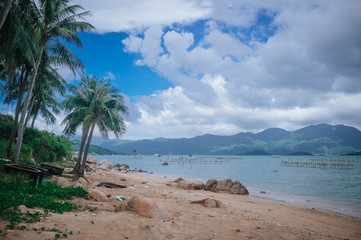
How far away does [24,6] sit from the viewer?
11016mm

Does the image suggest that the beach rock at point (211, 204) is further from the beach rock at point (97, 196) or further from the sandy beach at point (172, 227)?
the beach rock at point (97, 196)

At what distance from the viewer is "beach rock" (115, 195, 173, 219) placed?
729 centimetres

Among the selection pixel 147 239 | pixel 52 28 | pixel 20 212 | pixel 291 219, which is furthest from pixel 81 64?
pixel 291 219

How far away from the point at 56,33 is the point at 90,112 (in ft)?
21.2

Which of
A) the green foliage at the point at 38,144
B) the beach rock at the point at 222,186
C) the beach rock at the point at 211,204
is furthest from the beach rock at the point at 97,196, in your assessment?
the green foliage at the point at 38,144

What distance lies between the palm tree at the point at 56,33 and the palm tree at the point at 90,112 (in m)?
2.63

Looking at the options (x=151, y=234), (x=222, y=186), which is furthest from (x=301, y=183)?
(x=151, y=234)

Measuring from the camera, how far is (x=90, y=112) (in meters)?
16.9

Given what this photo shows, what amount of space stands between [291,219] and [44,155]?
2448 cm

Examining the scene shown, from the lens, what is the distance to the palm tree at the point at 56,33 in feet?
41.8

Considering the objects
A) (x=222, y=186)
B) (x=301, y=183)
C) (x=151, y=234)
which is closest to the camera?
(x=151, y=234)

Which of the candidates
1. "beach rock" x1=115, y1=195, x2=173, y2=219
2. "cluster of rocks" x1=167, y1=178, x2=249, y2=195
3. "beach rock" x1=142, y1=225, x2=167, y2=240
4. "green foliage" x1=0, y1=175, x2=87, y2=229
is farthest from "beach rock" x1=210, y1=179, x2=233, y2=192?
"beach rock" x1=142, y1=225, x2=167, y2=240

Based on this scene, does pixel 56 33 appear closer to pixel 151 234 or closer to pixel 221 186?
pixel 151 234

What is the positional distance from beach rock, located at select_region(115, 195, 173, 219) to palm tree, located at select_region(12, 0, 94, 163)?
10231 mm
